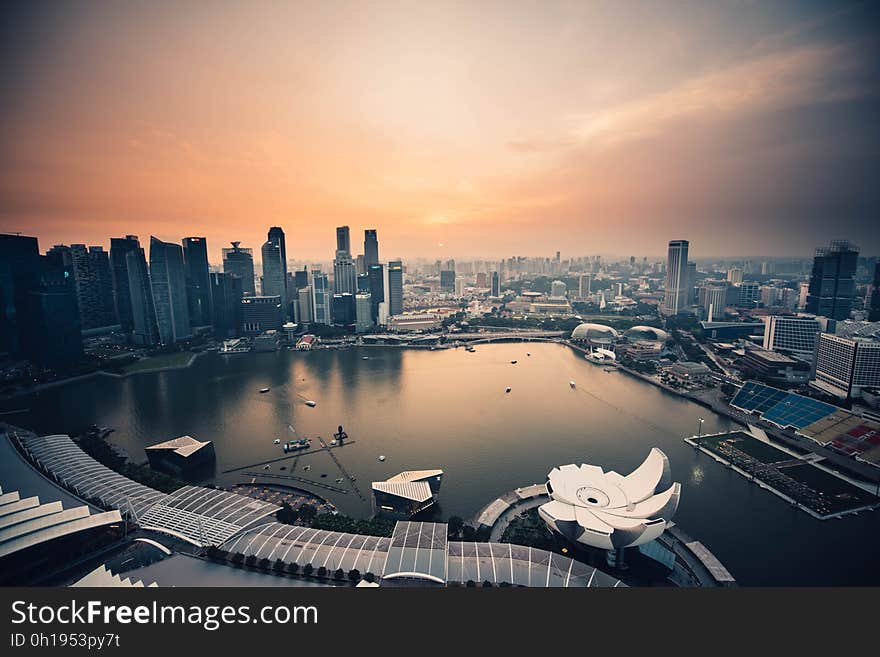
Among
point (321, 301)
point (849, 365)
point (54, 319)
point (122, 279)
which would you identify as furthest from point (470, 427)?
point (122, 279)

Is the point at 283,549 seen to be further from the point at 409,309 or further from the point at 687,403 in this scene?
the point at 409,309

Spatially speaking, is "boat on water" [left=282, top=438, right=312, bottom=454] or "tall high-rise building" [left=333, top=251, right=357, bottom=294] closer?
"boat on water" [left=282, top=438, right=312, bottom=454]

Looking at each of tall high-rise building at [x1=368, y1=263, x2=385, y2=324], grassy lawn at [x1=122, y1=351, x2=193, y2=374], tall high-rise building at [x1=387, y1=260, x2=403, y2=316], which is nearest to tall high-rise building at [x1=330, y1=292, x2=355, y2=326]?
tall high-rise building at [x1=368, y1=263, x2=385, y2=324]

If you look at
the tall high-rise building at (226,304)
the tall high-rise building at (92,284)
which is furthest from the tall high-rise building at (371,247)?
the tall high-rise building at (92,284)

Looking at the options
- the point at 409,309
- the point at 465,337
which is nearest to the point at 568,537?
the point at 465,337

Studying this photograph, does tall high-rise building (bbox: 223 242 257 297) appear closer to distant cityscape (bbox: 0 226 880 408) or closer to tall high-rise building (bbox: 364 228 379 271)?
distant cityscape (bbox: 0 226 880 408)

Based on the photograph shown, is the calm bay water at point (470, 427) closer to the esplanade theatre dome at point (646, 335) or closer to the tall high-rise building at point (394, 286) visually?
the esplanade theatre dome at point (646, 335)

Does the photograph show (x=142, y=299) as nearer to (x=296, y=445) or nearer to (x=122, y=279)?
(x=122, y=279)
